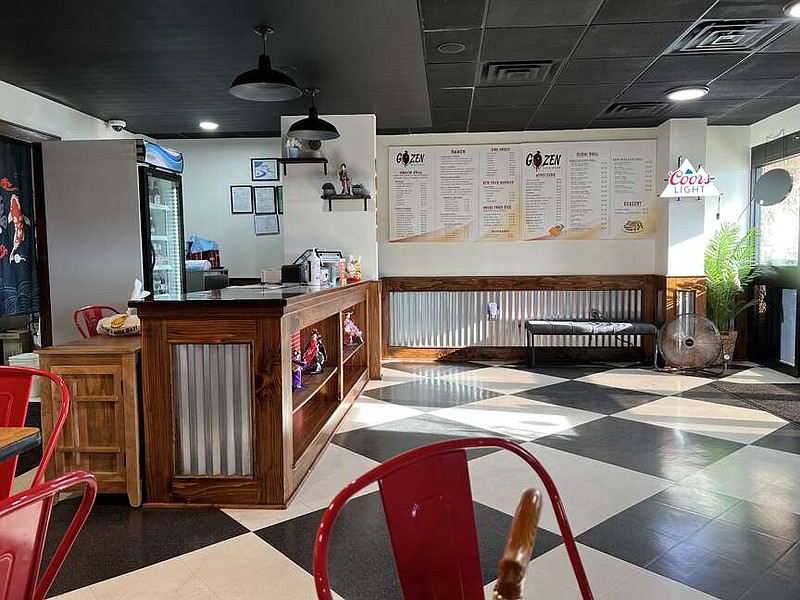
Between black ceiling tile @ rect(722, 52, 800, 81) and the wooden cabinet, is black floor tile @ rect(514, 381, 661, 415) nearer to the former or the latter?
black ceiling tile @ rect(722, 52, 800, 81)

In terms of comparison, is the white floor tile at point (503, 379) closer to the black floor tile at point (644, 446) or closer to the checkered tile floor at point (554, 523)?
the checkered tile floor at point (554, 523)

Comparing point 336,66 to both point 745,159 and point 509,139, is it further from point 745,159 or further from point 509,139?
point 745,159

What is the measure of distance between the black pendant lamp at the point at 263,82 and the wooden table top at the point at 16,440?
2.70 meters

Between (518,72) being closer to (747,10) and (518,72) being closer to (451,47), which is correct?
(451,47)

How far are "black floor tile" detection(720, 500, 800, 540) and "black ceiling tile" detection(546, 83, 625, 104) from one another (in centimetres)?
353

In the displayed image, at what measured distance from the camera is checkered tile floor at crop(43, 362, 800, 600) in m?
2.30

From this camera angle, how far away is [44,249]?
17.3 feet

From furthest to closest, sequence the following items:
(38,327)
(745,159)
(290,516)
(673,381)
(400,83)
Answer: (745,159)
(673,381)
(38,327)
(400,83)
(290,516)

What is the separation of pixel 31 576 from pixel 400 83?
15.2 ft

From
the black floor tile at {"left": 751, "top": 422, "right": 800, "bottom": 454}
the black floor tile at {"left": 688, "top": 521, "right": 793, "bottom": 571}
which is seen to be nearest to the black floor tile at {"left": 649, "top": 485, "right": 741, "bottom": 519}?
the black floor tile at {"left": 688, "top": 521, "right": 793, "bottom": 571}

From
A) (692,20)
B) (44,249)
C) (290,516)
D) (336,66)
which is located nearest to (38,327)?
(44,249)

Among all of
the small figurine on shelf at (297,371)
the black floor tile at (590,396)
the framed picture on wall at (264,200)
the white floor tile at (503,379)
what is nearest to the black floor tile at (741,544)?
the black floor tile at (590,396)

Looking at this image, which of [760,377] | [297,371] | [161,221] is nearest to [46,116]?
[161,221]

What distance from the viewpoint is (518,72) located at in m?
4.83
